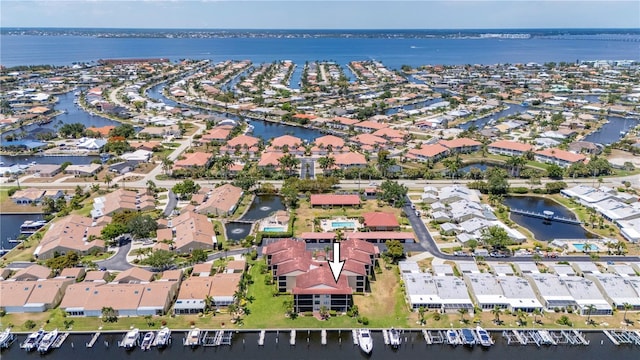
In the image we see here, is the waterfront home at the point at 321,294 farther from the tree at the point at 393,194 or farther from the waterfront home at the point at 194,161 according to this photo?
the waterfront home at the point at 194,161

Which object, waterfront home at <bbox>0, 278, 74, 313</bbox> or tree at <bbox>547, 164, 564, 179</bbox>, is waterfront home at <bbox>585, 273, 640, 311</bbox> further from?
waterfront home at <bbox>0, 278, 74, 313</bbox>

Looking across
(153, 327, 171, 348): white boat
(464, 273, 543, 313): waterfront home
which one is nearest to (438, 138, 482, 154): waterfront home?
(464, 273, 543, 313): waterfront home

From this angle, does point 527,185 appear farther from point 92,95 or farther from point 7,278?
point 92,95

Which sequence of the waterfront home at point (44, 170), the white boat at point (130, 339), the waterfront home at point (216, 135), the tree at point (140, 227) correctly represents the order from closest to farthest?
the white boat at point (130, 339) → the tree at point (140, 227) → the waterfront home at point (44, 170) → the waterfront home at point (216, 135)

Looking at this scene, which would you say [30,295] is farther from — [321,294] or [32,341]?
[321,294]

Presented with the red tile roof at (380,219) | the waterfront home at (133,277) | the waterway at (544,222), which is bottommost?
the waterway at (544,222)

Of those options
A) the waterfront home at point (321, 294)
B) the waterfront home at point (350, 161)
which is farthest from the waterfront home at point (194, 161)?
the waterfront home at point (321, 294)
